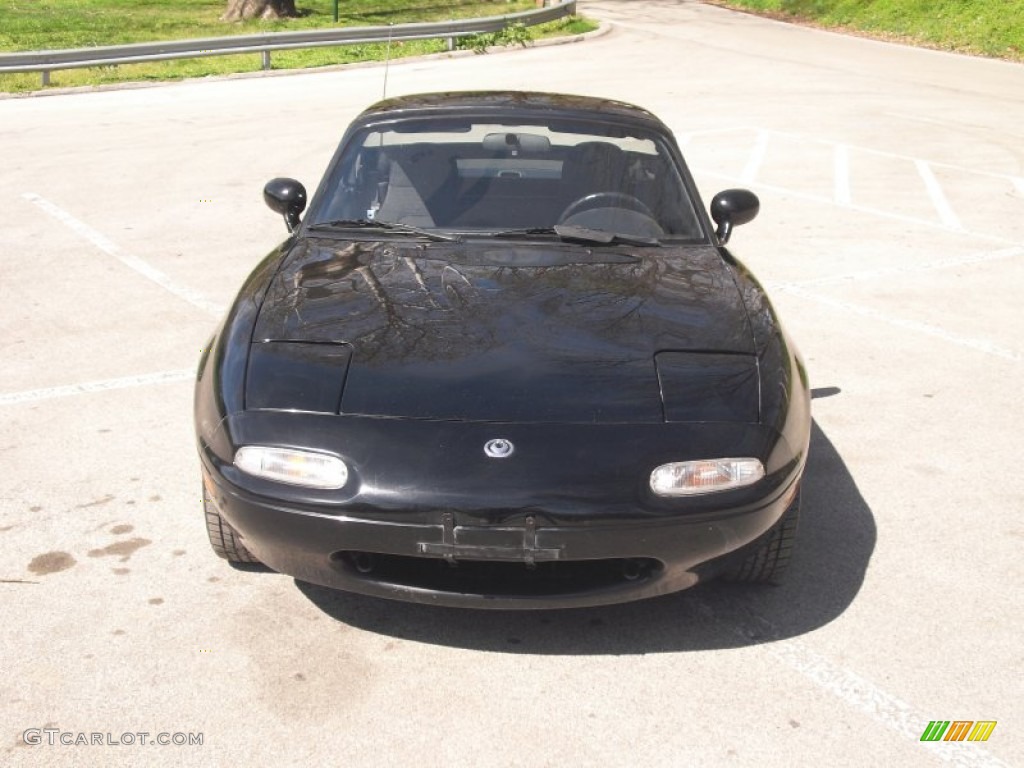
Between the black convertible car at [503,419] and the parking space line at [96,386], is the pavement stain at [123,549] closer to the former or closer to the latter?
the black convertible car at [503,419]

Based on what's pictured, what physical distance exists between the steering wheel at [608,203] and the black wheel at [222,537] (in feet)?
6.09

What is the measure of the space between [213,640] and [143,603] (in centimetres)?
35

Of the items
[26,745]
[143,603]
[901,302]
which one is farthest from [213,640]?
[901,302]

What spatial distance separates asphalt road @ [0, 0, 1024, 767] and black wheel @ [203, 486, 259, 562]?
0.26ft


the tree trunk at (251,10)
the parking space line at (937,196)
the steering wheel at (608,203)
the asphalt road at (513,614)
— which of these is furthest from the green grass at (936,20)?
the steering wheel at (608,203)

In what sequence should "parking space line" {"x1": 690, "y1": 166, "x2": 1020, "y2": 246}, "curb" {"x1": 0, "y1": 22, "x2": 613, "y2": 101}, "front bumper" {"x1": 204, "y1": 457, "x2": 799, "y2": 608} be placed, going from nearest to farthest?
"front bumper" {"x1": 204, "y1": 457, "x2": 799, "y2": 608} < "parking space line" {"x1": 690, "y1": 166, "x2": 1020, "y2": 246} < "curb" {"x1": 0, "y1": 22, "x2": 613, "y2": 101}

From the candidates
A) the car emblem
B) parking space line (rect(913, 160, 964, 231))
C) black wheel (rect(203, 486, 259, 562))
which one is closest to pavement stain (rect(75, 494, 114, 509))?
black wheel (rect(203, 486, 259, 562))

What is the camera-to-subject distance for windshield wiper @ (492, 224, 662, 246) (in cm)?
484

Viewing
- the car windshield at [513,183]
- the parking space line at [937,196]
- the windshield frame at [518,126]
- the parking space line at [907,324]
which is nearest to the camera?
the car windshield at [513,183]

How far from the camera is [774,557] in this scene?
4.01 m

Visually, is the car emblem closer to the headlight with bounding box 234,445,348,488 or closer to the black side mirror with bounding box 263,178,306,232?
the headlight with bounding box 234,445,348,488

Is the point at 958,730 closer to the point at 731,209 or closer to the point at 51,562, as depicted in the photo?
the point at 731,209

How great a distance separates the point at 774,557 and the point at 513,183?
78.5 inches

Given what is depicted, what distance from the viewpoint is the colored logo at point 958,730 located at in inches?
132
